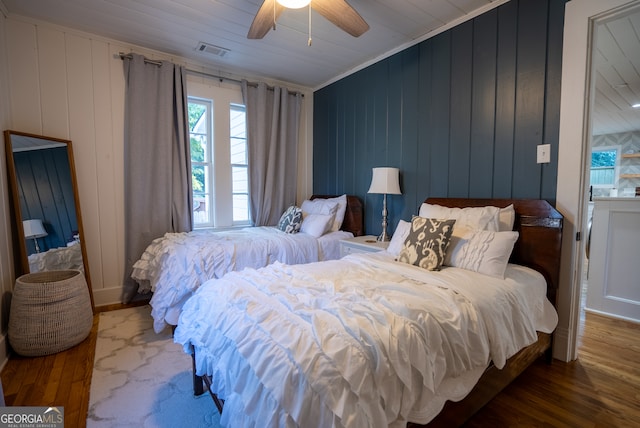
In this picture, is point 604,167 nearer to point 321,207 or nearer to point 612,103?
point 612,103

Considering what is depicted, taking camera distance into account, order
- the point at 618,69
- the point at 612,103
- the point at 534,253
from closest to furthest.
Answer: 1. the point at 534,253
2. the point at 618,69
3. the point at 612,103

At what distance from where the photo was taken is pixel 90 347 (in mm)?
2248

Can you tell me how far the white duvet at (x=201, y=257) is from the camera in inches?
92.1

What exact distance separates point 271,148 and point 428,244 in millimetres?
2503

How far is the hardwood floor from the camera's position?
1.55m

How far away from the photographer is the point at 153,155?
3.11m

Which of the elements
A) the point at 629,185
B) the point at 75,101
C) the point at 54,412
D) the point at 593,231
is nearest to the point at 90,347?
the point at 54,412

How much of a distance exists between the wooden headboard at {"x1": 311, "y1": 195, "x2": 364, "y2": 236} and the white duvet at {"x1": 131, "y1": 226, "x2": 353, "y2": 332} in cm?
25

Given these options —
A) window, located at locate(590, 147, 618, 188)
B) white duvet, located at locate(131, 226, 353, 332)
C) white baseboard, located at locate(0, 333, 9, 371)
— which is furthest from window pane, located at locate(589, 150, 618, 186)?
white baseboard, located at locate(0, 333, 9, 371)

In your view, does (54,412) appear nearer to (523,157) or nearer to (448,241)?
(448,241)

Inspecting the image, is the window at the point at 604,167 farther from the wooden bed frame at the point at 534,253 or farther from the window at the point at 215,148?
the window at the point at 215,148

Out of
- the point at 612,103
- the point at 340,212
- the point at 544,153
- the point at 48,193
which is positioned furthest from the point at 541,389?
the point at 612,103

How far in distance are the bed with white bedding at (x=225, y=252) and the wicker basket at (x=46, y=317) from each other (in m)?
0.50

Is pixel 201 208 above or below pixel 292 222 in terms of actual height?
above
